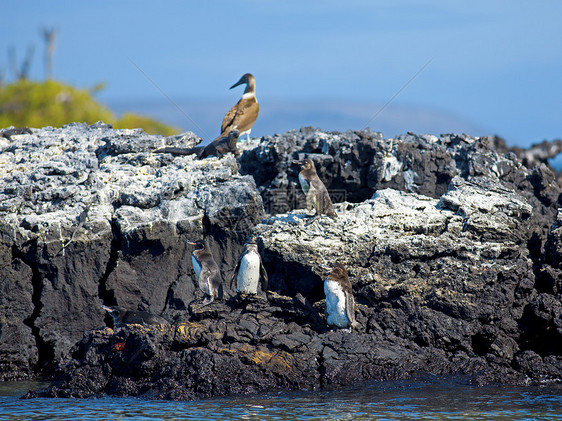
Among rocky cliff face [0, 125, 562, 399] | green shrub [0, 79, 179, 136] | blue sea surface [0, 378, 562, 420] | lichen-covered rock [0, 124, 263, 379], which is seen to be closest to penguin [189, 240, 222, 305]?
rocky cliff face [0, 125, 562, 399]

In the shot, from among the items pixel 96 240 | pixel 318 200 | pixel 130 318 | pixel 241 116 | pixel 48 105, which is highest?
pixel 48 105

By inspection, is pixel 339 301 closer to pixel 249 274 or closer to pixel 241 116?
pixel 249 274

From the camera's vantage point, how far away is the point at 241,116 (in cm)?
1623

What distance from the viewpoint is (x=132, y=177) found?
1335 cm

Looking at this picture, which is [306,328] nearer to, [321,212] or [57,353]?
[321,212]

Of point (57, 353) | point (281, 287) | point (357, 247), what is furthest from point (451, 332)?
point (57, 353)

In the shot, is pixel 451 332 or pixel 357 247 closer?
pixel 451 332

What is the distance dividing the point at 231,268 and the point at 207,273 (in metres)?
1.57

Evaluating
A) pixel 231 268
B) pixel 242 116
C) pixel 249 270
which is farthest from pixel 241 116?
pixel 249 270

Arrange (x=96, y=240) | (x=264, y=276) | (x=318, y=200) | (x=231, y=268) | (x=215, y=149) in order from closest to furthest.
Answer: (x=264, y=276) < (x=318, y=200) < (x=96, y=240) < (x=231, y=268) < (x=215, y=149)

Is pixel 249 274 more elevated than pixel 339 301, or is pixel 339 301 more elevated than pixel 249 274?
pixel 249 274

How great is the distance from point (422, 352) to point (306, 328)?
5.30ft

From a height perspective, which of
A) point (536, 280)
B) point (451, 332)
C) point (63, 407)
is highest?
point (536, 280)

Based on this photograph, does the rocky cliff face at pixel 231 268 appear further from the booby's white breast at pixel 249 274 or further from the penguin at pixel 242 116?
the penguin at pixel 242 116
